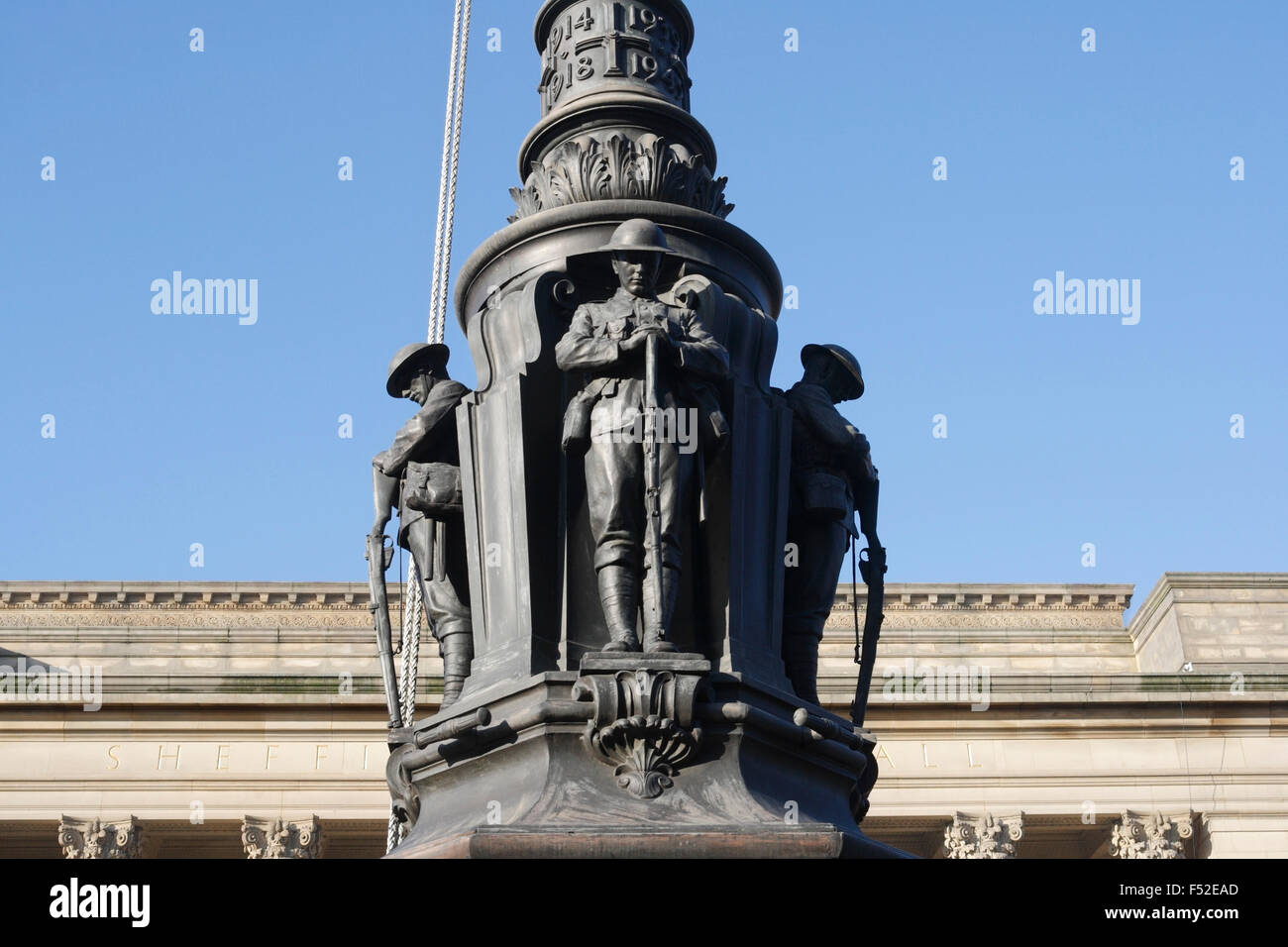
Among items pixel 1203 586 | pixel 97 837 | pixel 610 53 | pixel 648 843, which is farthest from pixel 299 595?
pixel 648 843

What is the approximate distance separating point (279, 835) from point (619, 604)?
35508mm

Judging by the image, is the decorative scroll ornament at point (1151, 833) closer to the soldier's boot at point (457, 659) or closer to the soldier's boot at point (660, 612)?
the soldier's boot at point (457, 659)

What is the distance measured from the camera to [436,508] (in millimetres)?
7922

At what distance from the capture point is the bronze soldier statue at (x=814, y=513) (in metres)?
7.82

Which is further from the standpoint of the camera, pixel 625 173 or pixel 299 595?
pixel 299 595

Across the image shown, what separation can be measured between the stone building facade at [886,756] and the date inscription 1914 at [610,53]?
30076 mm

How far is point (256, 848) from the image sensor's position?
133 feet

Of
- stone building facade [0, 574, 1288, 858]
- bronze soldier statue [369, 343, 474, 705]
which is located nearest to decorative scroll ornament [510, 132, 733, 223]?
bronze soldier statue [369, 343, 474, 705]

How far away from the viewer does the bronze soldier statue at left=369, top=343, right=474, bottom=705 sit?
7910 mm

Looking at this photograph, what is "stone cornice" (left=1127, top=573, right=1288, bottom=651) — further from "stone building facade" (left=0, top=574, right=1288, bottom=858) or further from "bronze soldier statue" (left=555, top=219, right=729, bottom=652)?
"bronze soldier statue" (left=555, top=219, right=729, bottom=652)

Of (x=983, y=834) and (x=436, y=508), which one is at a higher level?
(x=436, y=508)

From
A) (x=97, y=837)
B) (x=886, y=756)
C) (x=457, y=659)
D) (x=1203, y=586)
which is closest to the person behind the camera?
(x=457, y=659)

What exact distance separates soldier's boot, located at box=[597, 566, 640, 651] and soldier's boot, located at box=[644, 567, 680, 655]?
60 mm

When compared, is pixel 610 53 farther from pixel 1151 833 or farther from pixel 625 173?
pixel 1151 833
